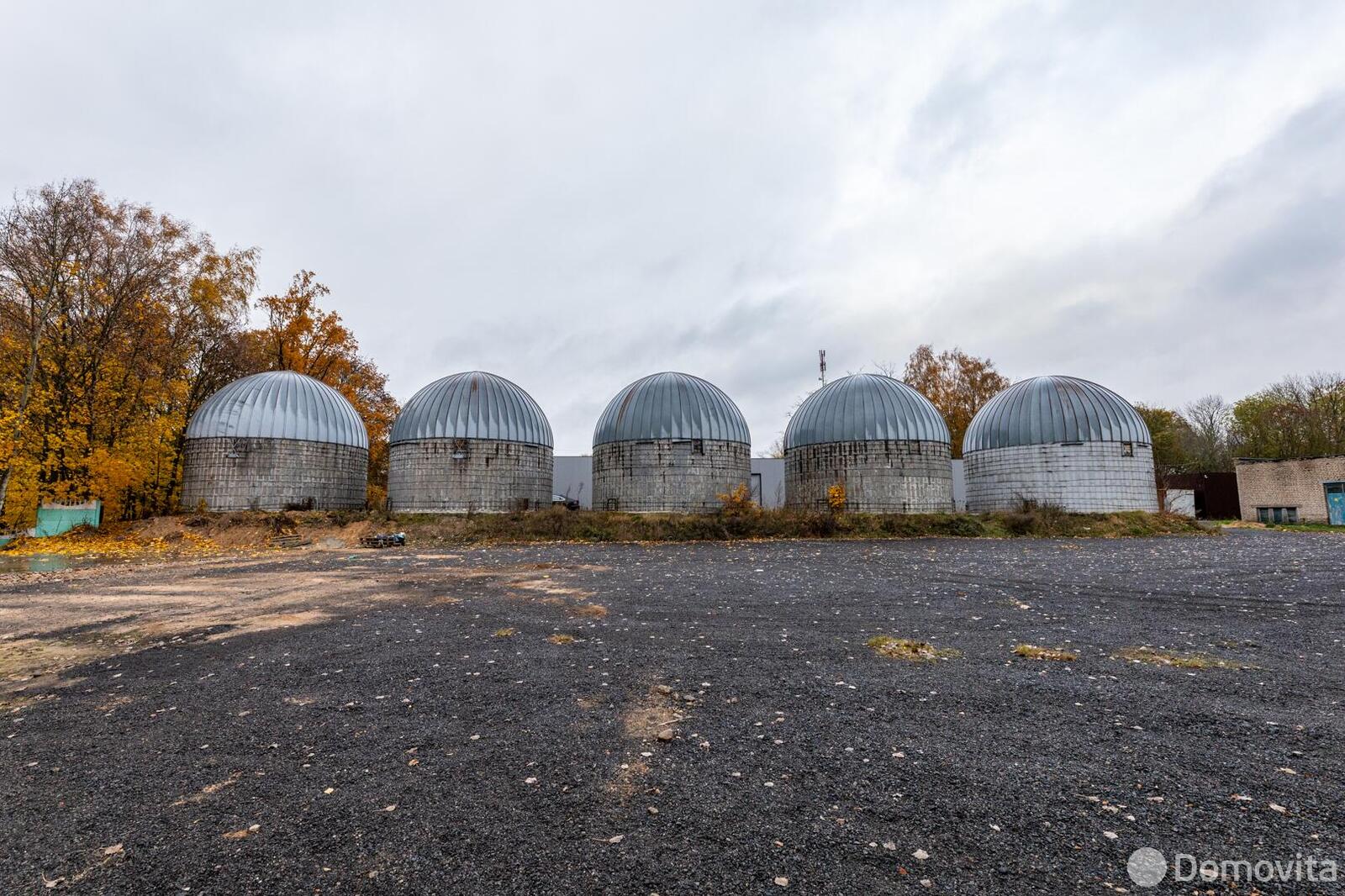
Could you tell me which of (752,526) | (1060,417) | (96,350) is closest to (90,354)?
(96,350)

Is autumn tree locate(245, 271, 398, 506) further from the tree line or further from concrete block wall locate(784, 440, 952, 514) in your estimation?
concrete block wall locate(784, 440, 952, 514)


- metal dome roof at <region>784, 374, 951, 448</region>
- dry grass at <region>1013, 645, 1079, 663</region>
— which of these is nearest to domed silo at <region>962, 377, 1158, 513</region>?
metal dome roof at <region>784, 374, 951, 448</region>

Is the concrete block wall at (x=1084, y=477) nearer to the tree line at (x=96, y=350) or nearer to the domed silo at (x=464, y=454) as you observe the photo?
the domed silo at (x=464, y=454)

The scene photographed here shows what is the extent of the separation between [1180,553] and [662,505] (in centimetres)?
2010

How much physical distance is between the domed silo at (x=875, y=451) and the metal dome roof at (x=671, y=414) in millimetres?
3854

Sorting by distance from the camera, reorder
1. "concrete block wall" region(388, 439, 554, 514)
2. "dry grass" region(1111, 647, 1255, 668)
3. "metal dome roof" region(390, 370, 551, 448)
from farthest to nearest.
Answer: "metal dome roof" region(390, 370, 551, 448) → "concrete block wall" region(388, 439, 554, 514) → "dry grass" region(1111, 647, 1255, 668)

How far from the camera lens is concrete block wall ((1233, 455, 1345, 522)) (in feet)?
132

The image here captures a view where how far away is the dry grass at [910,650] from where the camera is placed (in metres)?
7.31

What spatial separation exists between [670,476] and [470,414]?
1104 centimetres

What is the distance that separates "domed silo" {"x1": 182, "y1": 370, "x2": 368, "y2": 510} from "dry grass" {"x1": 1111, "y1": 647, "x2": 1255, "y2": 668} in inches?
1280

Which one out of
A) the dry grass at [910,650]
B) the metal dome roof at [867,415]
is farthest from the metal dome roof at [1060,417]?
the dry grass at [910,650]

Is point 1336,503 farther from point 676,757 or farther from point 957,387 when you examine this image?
point 676,757

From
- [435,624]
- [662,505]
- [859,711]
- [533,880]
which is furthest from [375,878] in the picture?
[662,505]

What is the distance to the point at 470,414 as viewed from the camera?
1248 inches
